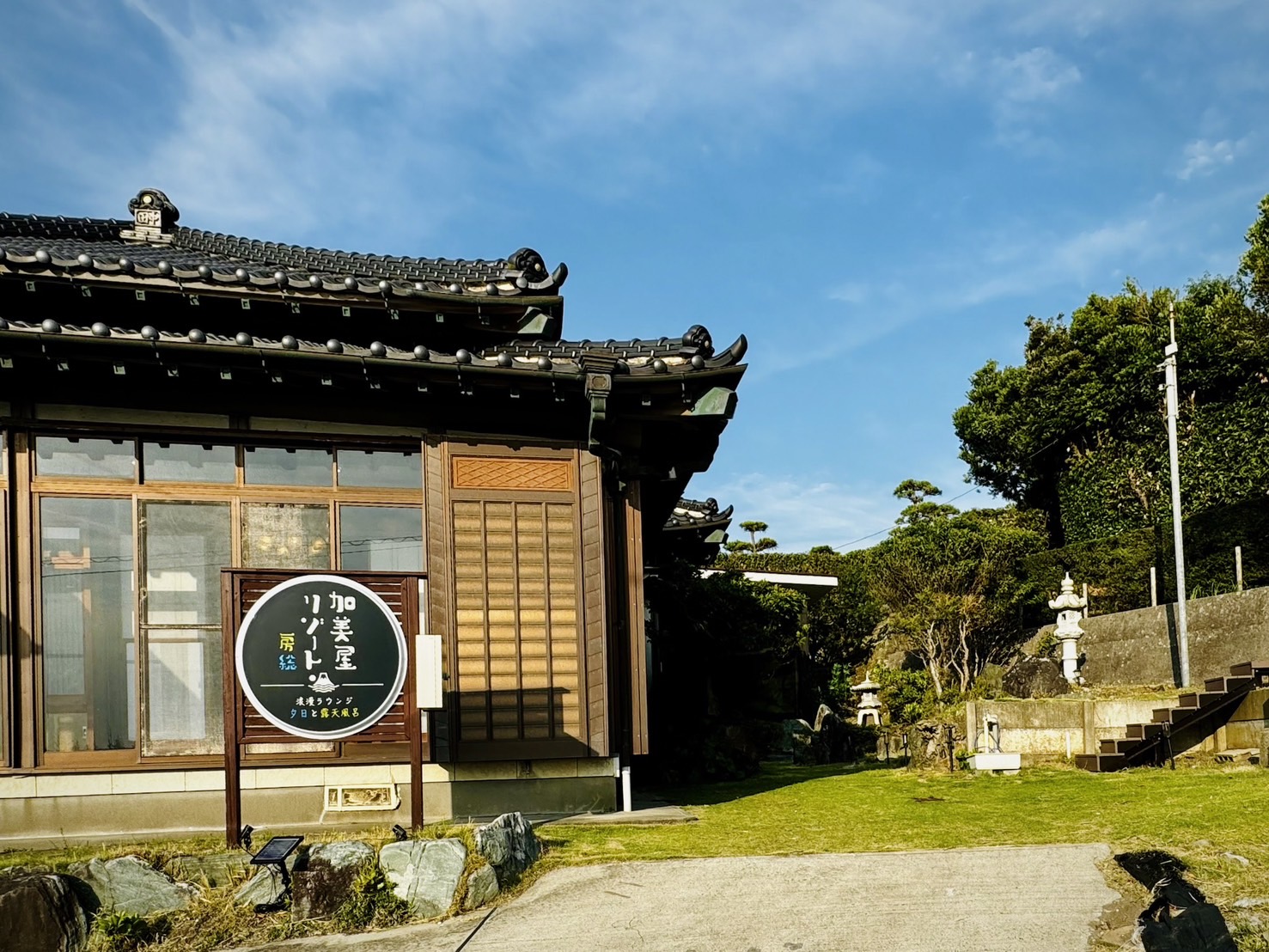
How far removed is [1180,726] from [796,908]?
7.88m

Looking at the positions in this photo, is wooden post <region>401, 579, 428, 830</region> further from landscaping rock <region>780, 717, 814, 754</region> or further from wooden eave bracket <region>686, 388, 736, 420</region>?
landscaping rock <region>780, 717, 814, 754</region>

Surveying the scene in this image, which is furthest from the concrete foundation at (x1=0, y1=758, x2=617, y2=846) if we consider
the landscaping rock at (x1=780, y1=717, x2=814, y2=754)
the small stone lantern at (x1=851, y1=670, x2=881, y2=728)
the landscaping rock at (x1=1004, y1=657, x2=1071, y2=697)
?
the small stone lantern at (x1=851, y1=670, x2=881, y2=728)

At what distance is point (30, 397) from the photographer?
29.9 ft

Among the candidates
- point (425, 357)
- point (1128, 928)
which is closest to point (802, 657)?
point (425, 357)

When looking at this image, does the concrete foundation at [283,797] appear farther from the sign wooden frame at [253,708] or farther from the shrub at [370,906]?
the shrub at [370,906]

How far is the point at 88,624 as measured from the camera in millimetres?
9055

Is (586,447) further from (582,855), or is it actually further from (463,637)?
(582,855)

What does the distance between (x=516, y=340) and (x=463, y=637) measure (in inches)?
118

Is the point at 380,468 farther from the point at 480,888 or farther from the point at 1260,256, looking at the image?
the point at 1260,256

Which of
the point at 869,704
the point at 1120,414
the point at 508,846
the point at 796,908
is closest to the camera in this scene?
the point at 796,908

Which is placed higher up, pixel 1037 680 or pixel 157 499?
pixel 157 499

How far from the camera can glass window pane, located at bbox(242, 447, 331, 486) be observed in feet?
31.3

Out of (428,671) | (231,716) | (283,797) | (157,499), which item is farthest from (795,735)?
(231,716)

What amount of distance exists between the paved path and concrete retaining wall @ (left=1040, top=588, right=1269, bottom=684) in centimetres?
901
